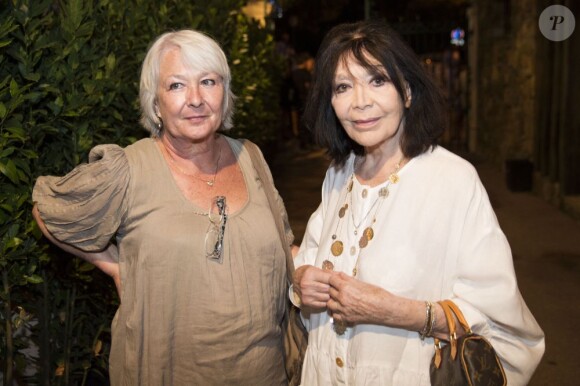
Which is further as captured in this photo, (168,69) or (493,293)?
(168,69)

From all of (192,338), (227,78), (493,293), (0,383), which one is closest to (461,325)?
(493,293)

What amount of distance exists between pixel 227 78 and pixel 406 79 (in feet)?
2.44

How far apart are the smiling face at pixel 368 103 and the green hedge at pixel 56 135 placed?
3.73 feet

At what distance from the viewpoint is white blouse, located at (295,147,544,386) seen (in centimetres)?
210

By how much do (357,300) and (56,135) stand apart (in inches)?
64.6

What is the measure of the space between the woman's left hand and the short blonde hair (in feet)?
2.95

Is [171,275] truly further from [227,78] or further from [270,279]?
[227,78]

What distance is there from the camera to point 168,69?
2.54m

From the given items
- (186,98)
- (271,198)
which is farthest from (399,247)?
(186,98)

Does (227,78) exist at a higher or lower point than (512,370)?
higher

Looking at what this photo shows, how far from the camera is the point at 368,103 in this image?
2.18m

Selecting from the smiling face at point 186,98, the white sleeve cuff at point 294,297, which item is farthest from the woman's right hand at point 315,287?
the smiling face at point 186,98

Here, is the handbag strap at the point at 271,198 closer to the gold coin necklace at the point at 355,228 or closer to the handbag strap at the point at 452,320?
the gold coin necklace at the point at 355,228

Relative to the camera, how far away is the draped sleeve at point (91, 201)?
2.46 meters
